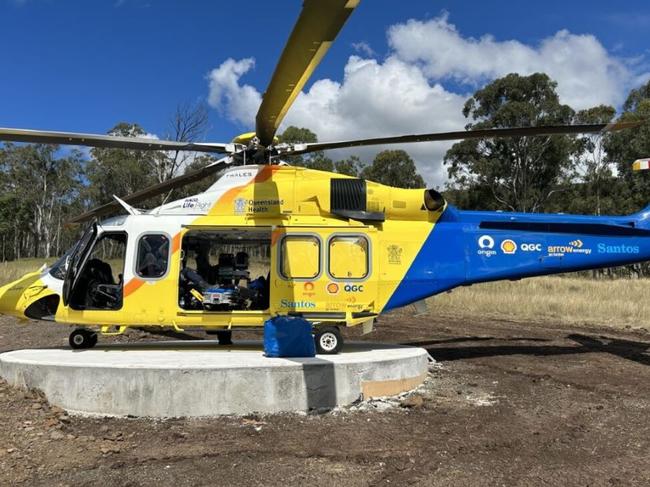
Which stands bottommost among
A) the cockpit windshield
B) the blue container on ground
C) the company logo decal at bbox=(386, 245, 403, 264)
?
the blue container on ground

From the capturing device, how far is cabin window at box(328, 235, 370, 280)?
8.50 metres

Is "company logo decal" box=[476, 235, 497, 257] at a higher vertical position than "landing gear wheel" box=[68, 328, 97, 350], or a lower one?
higher

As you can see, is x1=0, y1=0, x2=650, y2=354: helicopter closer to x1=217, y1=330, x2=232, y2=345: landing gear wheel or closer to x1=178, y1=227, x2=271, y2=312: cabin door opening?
x1=178, y1=227, x2=271, y2=312: cabin door opening

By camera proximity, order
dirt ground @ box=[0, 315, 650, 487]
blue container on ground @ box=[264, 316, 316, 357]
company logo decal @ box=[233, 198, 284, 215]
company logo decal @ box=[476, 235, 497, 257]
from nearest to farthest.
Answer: dirt ground @ box=[0, 315, 650, 487]
blue container on ground @ box=[264, 316, 316, 357]
company logo decal @ box=[233, 198, 284, 215]
company logo decal @ box=[476, 235, 497, 257]

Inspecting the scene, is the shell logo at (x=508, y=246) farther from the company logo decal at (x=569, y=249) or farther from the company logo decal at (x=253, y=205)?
the company logo decal at (x=253, y=205)

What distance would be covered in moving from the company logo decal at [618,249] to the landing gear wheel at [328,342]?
16.6 feet

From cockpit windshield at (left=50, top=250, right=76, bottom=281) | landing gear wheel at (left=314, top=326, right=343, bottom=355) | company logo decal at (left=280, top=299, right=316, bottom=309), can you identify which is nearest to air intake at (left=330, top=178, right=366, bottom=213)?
company logo decal at (left=280, top=299, right=316, bottom=309)

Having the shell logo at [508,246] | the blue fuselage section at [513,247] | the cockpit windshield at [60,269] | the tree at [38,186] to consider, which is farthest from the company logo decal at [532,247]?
the tree at [38,186]

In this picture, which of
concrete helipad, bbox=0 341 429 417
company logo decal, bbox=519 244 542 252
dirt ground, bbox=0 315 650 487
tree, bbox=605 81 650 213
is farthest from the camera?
tree, bbox=605 81 650 213

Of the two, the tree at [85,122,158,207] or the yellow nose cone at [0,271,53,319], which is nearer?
the yellow nose cone at [0,271,53,319]

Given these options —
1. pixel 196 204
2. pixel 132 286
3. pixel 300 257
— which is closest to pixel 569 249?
pixel 300 257

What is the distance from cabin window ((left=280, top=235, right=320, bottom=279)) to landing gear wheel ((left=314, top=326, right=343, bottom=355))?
0.92 m

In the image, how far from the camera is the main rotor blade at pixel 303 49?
312 centimetres

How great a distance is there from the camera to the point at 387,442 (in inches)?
224
